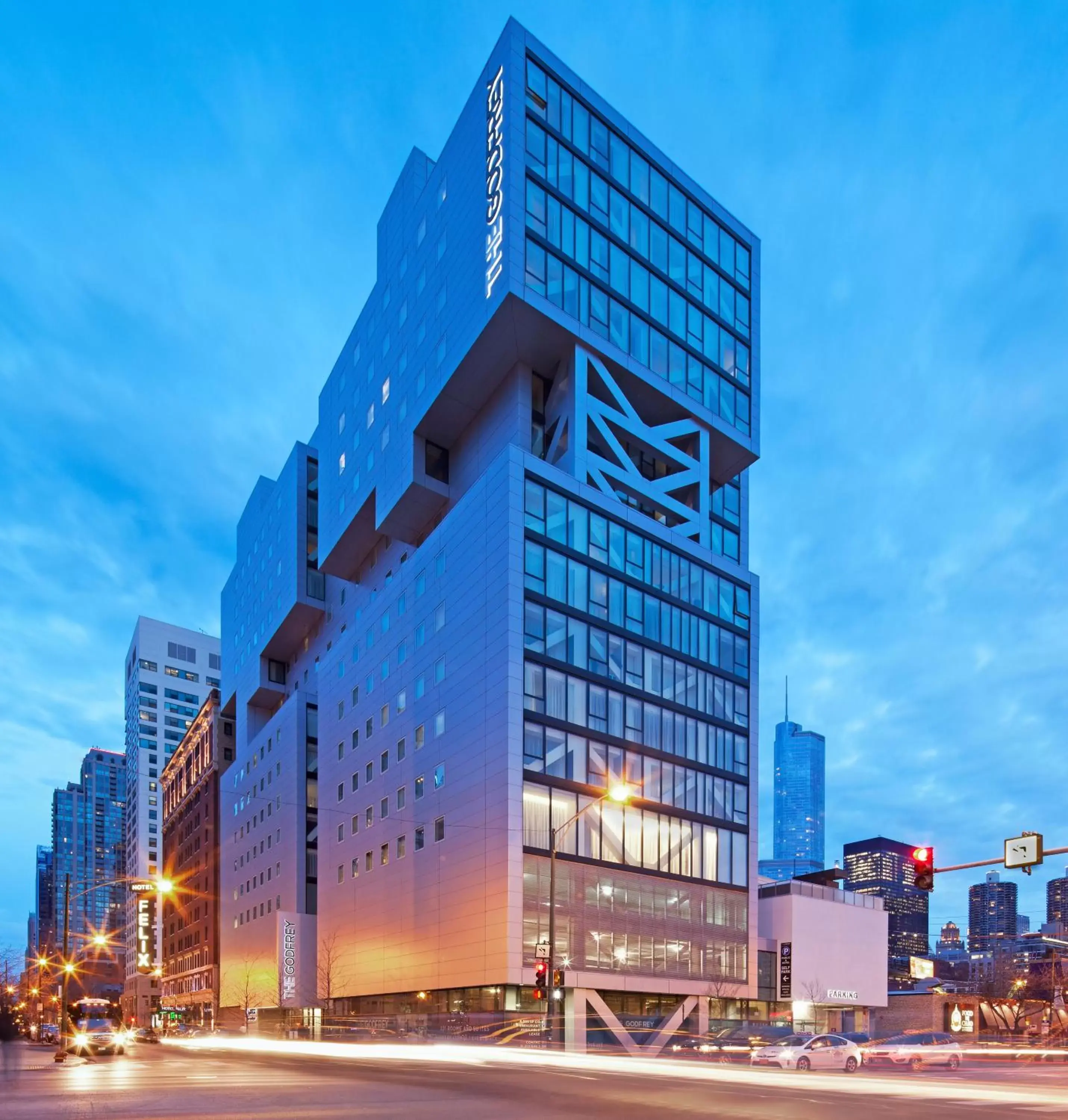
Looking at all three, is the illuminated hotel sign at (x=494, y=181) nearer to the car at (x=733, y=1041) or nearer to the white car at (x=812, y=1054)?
the car at (x=733, y=1041)

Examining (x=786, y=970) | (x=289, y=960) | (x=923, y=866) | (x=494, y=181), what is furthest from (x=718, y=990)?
(x=494, y=181)

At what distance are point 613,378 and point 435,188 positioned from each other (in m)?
21.6

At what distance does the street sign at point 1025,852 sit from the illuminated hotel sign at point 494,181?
48342 millimetres

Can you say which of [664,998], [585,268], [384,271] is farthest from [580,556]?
[384,271]

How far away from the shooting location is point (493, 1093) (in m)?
22.6

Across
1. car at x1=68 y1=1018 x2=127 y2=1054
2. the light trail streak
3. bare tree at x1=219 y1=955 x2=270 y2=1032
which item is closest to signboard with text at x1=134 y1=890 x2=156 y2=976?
bare tree at x1=219 y1=955 x2=270 y2=1032

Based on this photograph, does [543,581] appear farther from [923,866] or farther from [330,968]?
[330,968]

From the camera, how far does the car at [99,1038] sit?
46531 millimetres

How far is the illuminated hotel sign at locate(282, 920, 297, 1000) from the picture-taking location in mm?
91812

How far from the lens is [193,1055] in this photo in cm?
4369

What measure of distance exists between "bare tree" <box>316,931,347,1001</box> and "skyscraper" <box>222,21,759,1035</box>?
1164 mm

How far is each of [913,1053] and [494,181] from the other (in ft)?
186

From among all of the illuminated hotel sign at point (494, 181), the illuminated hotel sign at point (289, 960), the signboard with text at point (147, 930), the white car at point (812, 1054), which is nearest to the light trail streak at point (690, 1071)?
the white car at point (812, 1054)

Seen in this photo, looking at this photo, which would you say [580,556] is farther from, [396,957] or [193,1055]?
[193,1055]
